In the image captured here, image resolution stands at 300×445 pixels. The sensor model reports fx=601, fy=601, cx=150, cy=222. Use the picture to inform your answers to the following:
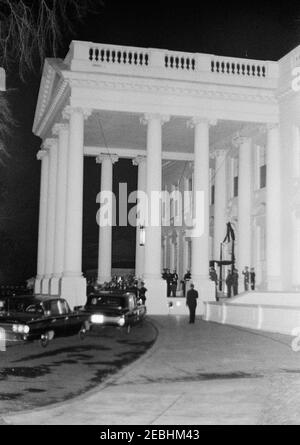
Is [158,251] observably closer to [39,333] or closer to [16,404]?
[39,333]

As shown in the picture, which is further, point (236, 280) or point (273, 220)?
point (236, 280)

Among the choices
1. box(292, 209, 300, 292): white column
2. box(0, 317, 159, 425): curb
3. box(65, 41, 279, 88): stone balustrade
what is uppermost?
box(65, 41, 279, 88): stone balustrade

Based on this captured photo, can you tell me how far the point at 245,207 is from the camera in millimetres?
33031

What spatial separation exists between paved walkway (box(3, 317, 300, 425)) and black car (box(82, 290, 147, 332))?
255 cm

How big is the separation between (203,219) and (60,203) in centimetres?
792

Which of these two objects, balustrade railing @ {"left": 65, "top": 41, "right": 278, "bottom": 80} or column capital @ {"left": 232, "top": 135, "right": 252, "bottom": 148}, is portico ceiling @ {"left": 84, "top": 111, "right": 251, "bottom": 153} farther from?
balustrade railing @ {"left": 65, "top": 41, "right": 278, "bottom": 80}

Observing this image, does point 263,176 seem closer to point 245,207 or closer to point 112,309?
point 245,207

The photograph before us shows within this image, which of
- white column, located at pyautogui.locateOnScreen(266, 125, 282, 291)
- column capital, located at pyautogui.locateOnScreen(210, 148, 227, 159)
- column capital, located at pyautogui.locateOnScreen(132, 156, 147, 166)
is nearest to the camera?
white column, located at pyautogui.locateOnScreen(266, 125, 282, 291)

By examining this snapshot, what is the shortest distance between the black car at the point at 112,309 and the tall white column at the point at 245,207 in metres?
14.5

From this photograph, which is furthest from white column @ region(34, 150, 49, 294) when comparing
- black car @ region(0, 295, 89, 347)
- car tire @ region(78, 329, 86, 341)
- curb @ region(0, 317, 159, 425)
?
curb @ region(0, 317, 159, 425)

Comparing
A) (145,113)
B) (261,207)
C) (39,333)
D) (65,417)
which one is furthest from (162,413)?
(261,207)

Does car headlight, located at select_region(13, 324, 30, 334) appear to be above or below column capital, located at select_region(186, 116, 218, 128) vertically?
below

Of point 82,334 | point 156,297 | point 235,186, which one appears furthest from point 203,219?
point 82,334

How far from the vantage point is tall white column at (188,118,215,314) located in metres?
29.1
